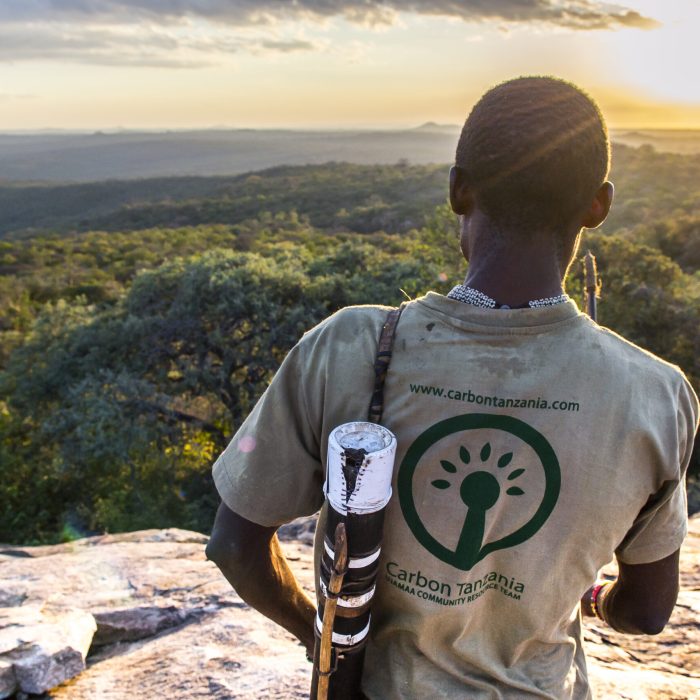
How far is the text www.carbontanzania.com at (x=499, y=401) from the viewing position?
1.24 m

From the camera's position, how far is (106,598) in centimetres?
420

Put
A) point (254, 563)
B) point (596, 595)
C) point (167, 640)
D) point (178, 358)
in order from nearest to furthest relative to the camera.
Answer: point (254, 563) → point (596, 595) → point (167, 640) → point (178, 358)

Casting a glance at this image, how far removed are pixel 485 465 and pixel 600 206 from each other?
0.65m

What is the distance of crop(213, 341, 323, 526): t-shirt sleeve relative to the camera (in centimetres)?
136

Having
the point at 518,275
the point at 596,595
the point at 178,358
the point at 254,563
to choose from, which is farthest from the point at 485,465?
the point at 178,358

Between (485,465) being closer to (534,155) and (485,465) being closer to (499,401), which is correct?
A: (499,401)

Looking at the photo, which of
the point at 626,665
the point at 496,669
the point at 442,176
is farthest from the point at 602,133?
Answer: the point at 442,176

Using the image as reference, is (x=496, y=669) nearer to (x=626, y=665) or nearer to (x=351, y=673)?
(x=351, y=673)

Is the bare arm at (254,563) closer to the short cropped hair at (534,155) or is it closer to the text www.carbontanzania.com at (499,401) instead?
the text www.carbontanzania.com at (499,401)

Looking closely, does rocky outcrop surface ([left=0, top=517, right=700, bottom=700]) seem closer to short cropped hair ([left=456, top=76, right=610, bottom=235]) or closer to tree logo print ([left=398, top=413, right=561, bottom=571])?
tree logo print ([left=398, top=413, right=561, bottom=571])

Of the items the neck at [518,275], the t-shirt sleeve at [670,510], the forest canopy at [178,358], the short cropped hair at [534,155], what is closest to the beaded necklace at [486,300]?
the neck at [518,275]

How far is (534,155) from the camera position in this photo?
4.33ft

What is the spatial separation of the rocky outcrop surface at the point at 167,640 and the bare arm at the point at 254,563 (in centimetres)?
150

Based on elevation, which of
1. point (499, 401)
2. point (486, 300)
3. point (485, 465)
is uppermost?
point (486, 300)
